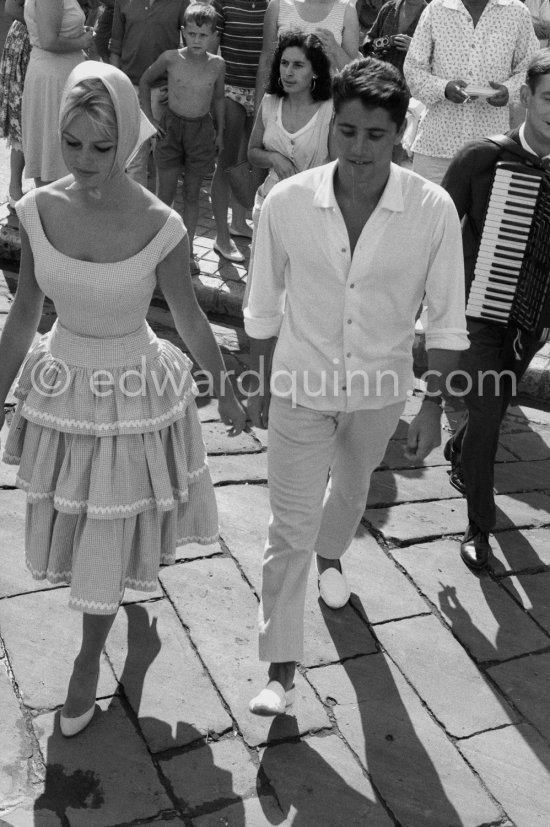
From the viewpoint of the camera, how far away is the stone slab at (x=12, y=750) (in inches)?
110

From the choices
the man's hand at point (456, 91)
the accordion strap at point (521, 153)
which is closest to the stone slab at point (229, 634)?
the accordion strap at point (521, 153)

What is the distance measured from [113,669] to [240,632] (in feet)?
1.55

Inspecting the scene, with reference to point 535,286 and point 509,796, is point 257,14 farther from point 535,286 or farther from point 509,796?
point 509,796

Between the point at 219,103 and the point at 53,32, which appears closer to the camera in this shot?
the point at 53,32

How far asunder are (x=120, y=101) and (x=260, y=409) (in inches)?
44.1

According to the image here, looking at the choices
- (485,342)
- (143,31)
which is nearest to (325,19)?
(143,31)

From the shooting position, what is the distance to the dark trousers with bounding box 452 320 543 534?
12.9 ft

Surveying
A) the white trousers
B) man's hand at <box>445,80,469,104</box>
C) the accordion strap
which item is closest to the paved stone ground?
the white trousers

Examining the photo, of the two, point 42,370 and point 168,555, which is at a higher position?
point 42,370

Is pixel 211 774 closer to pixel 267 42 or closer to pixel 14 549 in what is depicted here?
pixel 14 549

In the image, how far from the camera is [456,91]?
5.46 meters

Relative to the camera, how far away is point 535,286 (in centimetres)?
393

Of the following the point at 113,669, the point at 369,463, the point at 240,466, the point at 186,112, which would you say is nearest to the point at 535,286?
the point at 369,463

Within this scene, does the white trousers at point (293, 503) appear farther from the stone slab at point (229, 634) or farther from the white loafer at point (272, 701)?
the stone slab at point (229, 634)
